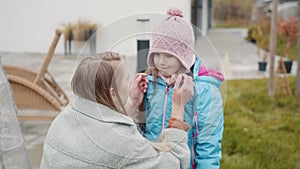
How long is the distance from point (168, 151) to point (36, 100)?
10.4 feet

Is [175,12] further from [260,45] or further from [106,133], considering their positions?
[260,45]

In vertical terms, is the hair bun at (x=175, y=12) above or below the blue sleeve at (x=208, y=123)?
above

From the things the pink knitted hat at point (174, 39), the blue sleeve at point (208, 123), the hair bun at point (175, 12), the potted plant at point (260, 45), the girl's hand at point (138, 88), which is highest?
the hair bun at point (175, 12)

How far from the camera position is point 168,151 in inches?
59.9

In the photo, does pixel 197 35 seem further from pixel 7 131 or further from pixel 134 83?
pixel 7 131

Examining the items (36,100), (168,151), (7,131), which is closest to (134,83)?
(168,151)

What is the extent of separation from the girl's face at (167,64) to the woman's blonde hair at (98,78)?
152 millimetres

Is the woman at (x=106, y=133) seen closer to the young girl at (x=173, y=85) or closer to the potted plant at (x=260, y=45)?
the young girl at (x=173, y=85)

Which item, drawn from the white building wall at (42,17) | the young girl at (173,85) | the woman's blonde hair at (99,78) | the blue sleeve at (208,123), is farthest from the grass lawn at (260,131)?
the white building wall at (42,17)

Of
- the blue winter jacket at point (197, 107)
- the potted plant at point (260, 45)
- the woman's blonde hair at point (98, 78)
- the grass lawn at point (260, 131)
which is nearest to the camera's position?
the woman's blonde hair at point (98, 78)

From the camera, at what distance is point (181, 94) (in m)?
1.62

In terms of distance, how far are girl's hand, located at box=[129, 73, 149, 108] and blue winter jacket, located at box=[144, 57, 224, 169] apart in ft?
0.06

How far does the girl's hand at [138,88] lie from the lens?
1.75m

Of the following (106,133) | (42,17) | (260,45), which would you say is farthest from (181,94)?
(42,17)
